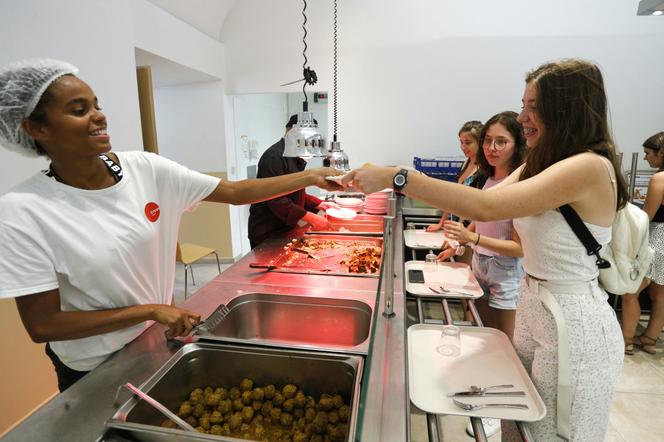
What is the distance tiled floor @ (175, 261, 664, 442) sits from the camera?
228 cm

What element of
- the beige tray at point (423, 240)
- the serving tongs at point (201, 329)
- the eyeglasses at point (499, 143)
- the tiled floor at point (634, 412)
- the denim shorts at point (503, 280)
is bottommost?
the tiled floor at point (634, 412)

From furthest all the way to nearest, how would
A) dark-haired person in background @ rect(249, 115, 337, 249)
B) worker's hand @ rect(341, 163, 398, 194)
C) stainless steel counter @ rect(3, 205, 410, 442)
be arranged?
1. dark-haired person in background @ rect(249, 115, 337, 249)
2. worker's hand @ rect(341, 163, 398, 194)
3. stainless steel counter @ rect(3, 205, 410, 442)

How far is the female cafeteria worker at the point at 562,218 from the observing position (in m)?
1.15

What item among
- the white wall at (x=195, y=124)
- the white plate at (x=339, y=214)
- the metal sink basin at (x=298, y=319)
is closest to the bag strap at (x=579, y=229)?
the metal sink basin at (x=298, y=319)

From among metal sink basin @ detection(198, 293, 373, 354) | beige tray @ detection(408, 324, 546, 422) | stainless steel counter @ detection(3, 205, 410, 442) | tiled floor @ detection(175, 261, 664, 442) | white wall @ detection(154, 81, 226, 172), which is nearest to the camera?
stainless steel counter @ detection(3, 205, 410, 442)

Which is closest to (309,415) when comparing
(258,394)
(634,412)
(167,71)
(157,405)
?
(258,394)

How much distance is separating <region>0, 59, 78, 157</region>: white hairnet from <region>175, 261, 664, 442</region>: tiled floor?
244cm

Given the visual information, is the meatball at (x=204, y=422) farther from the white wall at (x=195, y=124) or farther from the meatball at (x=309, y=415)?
the white wall at (x=195, y=124)

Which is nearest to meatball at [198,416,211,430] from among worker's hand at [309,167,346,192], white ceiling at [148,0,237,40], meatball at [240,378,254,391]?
meatball at [240,378,254,391]

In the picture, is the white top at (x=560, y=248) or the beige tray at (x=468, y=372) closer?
the beige tray at (x=468, y=372)

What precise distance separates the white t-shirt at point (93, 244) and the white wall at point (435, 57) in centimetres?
385

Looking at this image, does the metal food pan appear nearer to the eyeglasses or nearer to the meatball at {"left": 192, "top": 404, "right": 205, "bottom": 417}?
the meatball at {"left": 192, "top": 404, "right": 205, "bottom": 417}

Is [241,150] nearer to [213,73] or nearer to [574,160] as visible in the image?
[213,73]

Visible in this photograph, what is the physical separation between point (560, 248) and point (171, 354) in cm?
126
